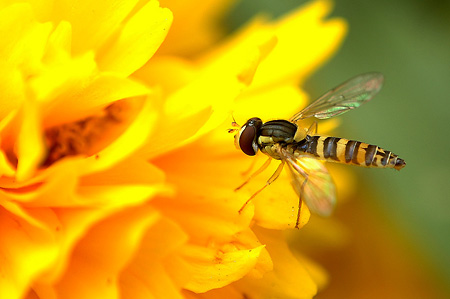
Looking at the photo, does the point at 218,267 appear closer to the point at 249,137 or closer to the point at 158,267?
A: the point at 158,267

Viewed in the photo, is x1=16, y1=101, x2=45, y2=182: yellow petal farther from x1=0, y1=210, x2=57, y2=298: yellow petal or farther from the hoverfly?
the hoverfly

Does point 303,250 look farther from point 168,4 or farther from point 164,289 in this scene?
point 164,289

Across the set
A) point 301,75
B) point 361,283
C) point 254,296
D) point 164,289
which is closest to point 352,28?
point 301,75

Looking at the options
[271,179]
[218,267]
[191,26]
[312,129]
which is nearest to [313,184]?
[271,179]

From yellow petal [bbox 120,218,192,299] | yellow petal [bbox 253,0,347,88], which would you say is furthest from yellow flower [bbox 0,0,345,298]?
yellow petal [bbox 253,0,347,88]

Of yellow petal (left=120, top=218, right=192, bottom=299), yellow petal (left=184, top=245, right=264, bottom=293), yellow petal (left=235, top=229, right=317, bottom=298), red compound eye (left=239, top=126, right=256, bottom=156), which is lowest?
yellow petal (left=235, top=229, right=317, bottom=298)

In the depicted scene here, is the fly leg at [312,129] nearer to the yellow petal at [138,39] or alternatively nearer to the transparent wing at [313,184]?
the transparent wing at [313,184]

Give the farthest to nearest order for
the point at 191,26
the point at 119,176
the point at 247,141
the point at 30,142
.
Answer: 1. the point at 191,26
2. the point at 247,141
3. the point at 119,176
4. the point at 30,142

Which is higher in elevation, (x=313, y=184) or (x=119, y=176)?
(x=119, y=176)

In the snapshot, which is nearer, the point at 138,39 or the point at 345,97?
the point at 138,39
